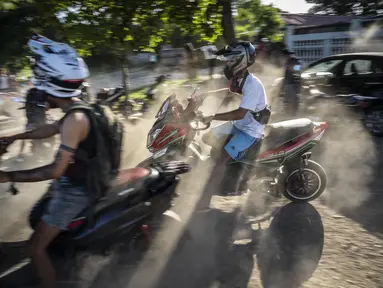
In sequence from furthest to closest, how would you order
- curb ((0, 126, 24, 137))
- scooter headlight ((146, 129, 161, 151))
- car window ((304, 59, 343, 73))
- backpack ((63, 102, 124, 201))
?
curb ((0, 126, 24, 137)), car window ((304, 59, 343, 73)), scooter headlight ((146, 129, 161, 151)), backpack ((63, 102, 124, 201))

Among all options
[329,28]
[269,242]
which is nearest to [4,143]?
[269,242]

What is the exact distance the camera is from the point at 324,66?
32.0 feet

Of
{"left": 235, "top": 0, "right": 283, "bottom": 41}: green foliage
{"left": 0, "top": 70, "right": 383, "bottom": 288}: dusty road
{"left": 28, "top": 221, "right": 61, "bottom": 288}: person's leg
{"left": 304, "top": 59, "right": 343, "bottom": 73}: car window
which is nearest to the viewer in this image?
{"left": 28, "top": 221, "right": 61, "bottom": 288}: person's leg

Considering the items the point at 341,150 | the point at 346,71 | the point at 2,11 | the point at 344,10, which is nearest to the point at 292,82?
the point at 346,71

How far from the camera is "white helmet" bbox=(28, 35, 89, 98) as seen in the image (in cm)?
251

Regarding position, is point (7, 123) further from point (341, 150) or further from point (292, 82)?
point (341, 150)

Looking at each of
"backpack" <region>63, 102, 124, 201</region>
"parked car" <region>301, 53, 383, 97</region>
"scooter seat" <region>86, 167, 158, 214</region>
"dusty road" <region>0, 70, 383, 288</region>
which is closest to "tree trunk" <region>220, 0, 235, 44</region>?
"parked car" <region>301, 53, 383, 97</region>

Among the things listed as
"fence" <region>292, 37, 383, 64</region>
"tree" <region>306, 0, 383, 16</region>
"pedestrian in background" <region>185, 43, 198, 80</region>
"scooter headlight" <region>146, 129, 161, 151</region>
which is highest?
"scooter headlight" <region>146, 129, 161, 151</region>

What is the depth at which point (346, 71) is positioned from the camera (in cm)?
912

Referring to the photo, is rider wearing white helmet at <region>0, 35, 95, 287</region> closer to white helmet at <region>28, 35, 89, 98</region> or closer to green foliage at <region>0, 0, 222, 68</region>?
white helmet at <region>28, 35, 89, 98</region>

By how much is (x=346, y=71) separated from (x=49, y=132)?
7589mm

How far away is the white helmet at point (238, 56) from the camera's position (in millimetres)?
4254

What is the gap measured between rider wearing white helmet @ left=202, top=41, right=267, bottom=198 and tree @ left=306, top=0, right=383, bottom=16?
32.1 meters

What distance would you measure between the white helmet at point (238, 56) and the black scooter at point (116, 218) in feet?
5.20
